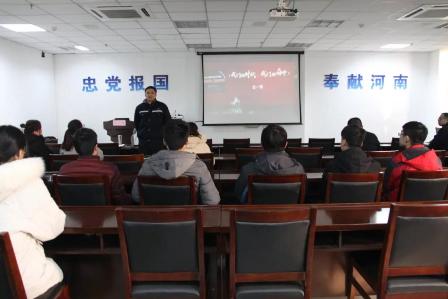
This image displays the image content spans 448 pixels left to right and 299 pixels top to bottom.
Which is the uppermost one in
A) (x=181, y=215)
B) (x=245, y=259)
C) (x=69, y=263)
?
(x=181, y=215)

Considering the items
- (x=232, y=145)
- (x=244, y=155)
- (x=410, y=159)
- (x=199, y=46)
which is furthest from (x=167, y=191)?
(x=199, y=46)

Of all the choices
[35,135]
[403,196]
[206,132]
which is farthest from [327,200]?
[206,132]

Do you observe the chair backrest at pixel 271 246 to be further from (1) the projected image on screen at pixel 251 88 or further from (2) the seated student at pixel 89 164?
(1) the projected image on screen at pixel 251 88

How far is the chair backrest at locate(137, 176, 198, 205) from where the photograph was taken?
238 centimetres

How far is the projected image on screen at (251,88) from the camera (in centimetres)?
895

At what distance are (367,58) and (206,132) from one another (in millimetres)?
4736

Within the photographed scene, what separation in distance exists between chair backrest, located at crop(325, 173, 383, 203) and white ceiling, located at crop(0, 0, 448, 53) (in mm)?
3341

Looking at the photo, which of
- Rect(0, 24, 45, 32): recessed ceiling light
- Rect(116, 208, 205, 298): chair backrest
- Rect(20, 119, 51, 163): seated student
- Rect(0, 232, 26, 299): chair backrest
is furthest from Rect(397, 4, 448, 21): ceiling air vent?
Rect(0, 24, 45, 32): recessed ceiling light

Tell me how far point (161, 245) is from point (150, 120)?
389 centimetres

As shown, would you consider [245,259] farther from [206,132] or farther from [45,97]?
[45,97]

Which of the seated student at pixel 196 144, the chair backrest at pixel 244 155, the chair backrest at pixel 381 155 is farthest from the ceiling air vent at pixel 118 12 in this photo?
the chair backrest at pixel 381 155

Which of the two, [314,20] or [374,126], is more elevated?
[314,20]

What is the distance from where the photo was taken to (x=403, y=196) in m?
2.69

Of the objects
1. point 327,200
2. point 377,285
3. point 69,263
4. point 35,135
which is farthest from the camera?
point 35,135
